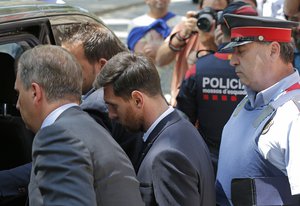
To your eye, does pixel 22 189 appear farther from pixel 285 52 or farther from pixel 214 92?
pixel 214 92

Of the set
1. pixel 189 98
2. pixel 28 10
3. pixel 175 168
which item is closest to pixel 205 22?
pixel 189 98

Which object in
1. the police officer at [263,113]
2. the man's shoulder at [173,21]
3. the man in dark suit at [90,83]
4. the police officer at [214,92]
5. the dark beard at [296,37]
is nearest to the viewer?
the police officer at [263,113]

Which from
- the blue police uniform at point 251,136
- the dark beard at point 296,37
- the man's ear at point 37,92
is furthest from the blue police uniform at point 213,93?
the man's ear at point 37,92

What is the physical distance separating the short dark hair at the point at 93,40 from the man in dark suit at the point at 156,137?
0.48 metres

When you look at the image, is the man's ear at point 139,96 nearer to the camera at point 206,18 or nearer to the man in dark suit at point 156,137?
the man in dark suit at point 156,137

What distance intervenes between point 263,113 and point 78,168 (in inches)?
37.1

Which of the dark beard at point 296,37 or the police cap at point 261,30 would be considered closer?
the police cap at point 261,30

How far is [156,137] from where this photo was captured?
237 cm

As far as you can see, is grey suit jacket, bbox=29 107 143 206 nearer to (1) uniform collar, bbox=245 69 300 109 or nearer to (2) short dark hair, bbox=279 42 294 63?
(1) uniform collar, bbox=245 69 300 109

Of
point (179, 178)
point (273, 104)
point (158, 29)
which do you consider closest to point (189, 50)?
point (158, 29)

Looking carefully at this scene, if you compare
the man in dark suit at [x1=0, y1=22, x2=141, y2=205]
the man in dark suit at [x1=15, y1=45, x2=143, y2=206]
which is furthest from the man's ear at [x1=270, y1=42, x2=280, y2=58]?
the man in dark suit at [x1=15, y1=45, x2=143, y2=206]

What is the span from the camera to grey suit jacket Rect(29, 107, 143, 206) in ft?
6.06

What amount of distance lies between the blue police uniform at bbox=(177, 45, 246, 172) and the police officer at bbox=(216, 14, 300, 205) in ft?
2.85

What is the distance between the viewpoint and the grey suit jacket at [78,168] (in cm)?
185
